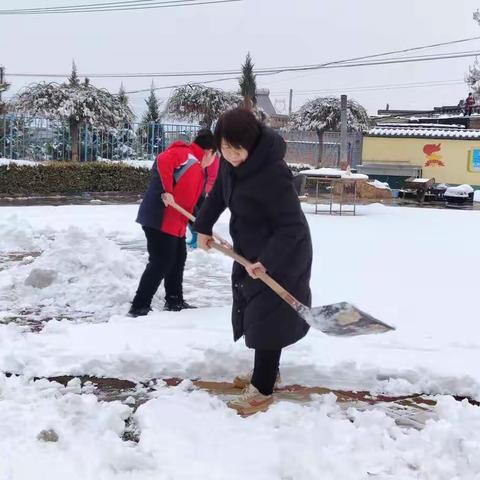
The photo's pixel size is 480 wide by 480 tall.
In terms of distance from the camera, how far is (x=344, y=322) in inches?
129

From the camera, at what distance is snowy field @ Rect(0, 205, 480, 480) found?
2439 millimetres

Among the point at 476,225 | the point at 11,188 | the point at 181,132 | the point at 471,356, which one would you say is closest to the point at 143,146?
the point at 181,132

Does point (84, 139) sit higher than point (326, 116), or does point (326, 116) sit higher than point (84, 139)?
point (326, 116)

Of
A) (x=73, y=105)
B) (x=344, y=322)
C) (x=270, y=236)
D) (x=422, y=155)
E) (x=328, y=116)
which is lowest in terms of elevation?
(x=344, y=322)

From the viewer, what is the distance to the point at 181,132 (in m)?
17.3

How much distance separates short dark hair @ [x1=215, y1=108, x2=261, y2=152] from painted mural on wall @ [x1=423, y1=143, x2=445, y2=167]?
21.3 meters

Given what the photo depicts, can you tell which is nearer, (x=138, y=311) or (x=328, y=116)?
(x=138, y=311)

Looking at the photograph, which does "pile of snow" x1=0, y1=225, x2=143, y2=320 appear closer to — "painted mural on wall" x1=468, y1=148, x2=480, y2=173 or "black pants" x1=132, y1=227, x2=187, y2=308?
"black pants" x1=132, y1=227, x2=187, y2=308

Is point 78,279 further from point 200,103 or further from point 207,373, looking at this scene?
point 200,103

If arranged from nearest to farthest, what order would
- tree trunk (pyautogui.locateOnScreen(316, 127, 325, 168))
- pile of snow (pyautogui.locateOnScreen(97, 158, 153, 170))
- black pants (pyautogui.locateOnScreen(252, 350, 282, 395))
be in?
black pants (pyautogui.locateOnScreen(252, 350, 282, 395)) → pile of snow (pyautogui.locateOnScreen(97, 158, 153, 170)) → tree trunk (pyautogui.locateOnScreen(316, 127, 325, 168))

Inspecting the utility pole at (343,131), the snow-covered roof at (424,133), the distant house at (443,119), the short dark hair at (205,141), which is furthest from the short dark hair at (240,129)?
the distant house at (443,119)

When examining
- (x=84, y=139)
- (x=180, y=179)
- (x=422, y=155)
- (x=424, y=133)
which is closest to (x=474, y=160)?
(x=422, y=155)

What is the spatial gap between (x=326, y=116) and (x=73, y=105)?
33.1 feet

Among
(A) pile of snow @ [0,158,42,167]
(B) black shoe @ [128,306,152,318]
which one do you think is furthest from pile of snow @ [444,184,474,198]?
(B) black shoe @ [128,306,152,318]
